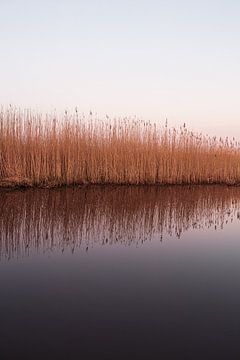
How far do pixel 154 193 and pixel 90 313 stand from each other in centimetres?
701

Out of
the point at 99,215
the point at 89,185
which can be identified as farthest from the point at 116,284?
the point at 89,185

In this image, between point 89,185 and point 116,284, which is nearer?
point 116,284

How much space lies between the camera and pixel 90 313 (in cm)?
283

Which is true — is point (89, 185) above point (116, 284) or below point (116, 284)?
above

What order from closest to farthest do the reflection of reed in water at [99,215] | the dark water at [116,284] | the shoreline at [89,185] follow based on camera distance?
the dark water at [116,284]
the reflection of reed in water at [99,215]
the shoreline at [89,185]

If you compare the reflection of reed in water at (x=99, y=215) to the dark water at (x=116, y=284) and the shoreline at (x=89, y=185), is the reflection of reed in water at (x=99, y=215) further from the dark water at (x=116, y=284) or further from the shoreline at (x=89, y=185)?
the shoreline at (x=89, y=185)

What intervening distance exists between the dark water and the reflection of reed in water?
23 mm

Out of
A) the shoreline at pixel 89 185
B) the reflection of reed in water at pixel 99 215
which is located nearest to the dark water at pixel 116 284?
the reflection of reed in water at pixel 99 215

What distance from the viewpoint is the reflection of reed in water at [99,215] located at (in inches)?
192

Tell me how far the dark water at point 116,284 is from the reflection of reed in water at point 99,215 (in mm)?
23

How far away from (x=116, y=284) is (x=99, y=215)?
297cm

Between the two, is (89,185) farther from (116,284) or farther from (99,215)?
(116,284)

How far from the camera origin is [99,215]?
6.41 metres

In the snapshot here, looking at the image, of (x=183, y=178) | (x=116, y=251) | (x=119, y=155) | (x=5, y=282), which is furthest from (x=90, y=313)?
(x=183, y=178)
